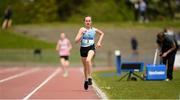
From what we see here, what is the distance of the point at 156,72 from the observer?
1010 inches

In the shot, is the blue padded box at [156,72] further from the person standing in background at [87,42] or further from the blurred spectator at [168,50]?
the person standing in background at [87,42]

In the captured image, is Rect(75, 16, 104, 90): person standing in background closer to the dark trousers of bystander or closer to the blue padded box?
the blue padded box

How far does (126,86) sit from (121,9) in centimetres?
6627

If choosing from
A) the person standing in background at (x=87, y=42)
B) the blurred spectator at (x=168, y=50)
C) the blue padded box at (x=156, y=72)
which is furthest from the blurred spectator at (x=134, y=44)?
the person standing in background at (x=87, y=42)

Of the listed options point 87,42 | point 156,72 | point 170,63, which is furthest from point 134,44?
point 87,42

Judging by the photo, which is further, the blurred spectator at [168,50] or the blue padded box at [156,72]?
the blue padded box at [156,72]

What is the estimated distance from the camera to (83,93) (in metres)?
20.9

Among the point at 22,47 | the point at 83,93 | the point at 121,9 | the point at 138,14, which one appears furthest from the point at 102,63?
the point at 121,9

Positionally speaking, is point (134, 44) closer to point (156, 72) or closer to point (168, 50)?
point (156, 72)

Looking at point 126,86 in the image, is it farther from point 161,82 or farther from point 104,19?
point 104,19

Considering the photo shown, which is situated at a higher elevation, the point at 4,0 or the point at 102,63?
the point at 4,0

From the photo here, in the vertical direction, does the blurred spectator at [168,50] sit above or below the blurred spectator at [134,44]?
above

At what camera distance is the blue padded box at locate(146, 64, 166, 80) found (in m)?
25.4

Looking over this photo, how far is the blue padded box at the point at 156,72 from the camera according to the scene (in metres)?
25.4
